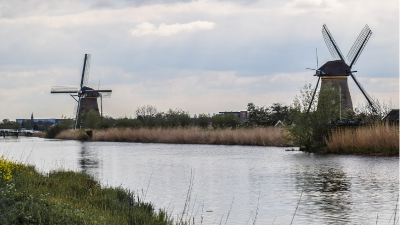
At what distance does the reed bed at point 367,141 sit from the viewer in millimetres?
21859

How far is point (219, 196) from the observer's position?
1059 cm

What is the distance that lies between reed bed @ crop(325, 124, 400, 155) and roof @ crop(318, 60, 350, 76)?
63.5 ft

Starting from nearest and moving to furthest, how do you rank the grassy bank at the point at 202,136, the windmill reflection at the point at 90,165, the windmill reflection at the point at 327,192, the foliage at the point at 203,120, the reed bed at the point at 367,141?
the windmill reflection at the point at 327,192 < the windmill reflection at the point at 90,165 < the reed bed at the point at 367,141 < the grassy bank at the point at 202,136 < the foliage at the point at 203,120

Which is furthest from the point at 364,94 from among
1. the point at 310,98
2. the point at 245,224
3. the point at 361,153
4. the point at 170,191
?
the point at 245,224

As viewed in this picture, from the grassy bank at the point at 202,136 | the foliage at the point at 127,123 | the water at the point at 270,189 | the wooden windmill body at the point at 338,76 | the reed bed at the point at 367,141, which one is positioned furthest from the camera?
the foliage at the point at 127,123

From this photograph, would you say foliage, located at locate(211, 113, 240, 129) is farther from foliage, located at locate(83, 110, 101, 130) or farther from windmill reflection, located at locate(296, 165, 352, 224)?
windmill reflection, located at locate(296, 165, 352, 224)

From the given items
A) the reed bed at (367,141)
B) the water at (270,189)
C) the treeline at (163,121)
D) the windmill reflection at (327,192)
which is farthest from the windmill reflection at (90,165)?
the treeline at (163,121)

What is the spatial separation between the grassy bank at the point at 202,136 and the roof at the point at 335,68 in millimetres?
10982

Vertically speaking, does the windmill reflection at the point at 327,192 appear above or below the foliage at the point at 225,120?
below

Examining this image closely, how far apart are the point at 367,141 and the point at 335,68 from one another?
22.0 metres

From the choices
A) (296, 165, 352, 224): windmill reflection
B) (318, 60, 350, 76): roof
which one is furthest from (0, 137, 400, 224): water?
(318, 60, 350, 76): roof

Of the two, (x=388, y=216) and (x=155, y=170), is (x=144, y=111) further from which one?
(x=388, y=216)

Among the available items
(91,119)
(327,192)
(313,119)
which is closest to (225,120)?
(91,119)

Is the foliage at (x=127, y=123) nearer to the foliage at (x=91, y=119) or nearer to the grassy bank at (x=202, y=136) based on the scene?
the grassy bank at (x=202, y=136)
